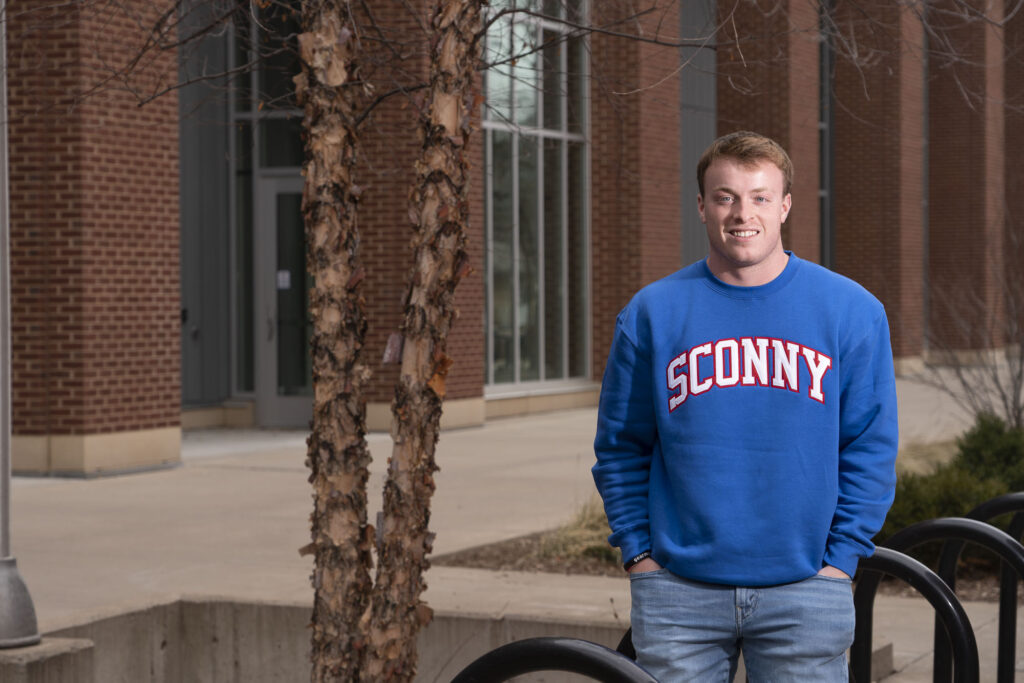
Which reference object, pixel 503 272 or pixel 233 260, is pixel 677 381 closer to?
pixel 233 260

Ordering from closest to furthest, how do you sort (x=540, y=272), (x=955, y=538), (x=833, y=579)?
(x=833, y=579), (x=955, y=538), (x=540, y=272)

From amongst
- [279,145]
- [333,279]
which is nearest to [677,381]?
[333,279]

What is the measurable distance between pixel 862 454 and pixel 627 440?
0.48m

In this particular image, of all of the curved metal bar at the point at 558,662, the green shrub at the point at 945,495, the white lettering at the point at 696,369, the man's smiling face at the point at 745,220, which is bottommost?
the green shrub at the point at 945,495

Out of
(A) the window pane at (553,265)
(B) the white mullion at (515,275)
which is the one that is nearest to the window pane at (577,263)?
(A) the window pane at (553,265)

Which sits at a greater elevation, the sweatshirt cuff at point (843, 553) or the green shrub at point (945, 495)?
the sweatshirt cuff at point (843, 553)

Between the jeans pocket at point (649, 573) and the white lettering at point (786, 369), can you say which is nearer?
the white lettering at point (786, 369)

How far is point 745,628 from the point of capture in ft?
9.98

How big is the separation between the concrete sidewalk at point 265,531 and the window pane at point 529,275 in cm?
322

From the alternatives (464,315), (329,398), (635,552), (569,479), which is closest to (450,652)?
(329,398)

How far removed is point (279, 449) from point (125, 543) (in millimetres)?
5877

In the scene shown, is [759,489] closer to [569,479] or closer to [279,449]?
[569,479]

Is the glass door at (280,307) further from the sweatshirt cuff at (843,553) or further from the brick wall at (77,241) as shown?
the sweatshirt cuff at (843,553)

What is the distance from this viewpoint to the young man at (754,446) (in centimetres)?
299
